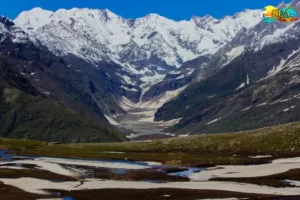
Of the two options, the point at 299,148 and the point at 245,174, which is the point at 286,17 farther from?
the point at 299,148

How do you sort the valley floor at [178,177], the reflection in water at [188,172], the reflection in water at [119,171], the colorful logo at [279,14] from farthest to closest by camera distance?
the reflection in water at [119,171] < the reflection in water at [188,172] < the colorful logo at [279,14] < the valley floor at [178,177]

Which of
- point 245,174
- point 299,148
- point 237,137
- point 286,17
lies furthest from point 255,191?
point 237,137

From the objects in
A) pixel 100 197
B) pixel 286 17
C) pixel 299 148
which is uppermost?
pixel 286 17

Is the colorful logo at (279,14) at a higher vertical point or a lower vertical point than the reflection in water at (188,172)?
higher

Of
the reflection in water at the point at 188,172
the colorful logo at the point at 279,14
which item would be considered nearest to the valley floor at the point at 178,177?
the reflection in water at the point at 188,172

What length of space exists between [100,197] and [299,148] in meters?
80.8

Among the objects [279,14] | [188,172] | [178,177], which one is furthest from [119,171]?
[279,14]

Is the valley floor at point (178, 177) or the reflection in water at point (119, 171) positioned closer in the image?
the valley floor at point (178, 177)

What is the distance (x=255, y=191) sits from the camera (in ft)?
279

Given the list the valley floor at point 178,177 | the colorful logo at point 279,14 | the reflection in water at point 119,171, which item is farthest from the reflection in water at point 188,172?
the colorful logo at point 279,14

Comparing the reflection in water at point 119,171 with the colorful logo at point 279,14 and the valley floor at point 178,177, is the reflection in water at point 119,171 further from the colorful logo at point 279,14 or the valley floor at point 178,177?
the colorful logo at point 279,14

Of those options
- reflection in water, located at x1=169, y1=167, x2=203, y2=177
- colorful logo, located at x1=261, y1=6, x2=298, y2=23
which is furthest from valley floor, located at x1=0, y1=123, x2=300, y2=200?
colorful logo, located at x1=261, y1=6, x2=298, y2=23

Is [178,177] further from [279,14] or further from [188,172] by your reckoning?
[279,14]

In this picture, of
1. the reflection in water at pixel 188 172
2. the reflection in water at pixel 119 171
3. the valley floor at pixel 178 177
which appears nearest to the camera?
the valley floor at pixel 178 177
